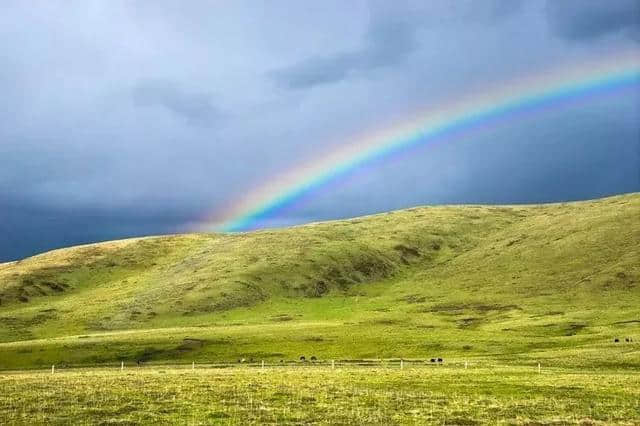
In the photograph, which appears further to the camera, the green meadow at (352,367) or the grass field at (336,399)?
Answer: the green meadow at (352,367)

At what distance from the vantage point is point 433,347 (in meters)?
119

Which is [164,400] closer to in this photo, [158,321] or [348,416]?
[348,416]

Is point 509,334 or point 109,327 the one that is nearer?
point 509,334

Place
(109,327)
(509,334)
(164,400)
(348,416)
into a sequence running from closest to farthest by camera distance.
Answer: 1. (348,416)
2. (164,400)
3. (509,334)
4. (109,327)

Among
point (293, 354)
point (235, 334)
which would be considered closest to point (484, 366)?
point (293, 354)

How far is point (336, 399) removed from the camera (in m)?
48.9

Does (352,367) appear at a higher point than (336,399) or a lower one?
higher

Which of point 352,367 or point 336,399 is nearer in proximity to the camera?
point 336,399

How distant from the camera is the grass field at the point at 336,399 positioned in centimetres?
4006

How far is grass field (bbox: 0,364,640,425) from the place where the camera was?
40062 mm

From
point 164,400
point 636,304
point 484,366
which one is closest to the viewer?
point 164,400

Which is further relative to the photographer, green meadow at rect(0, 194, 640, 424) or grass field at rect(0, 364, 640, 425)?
green meadow at rect(0, 194, 640, 424)

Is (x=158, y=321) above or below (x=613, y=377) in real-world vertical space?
above

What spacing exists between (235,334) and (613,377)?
9758 cm
